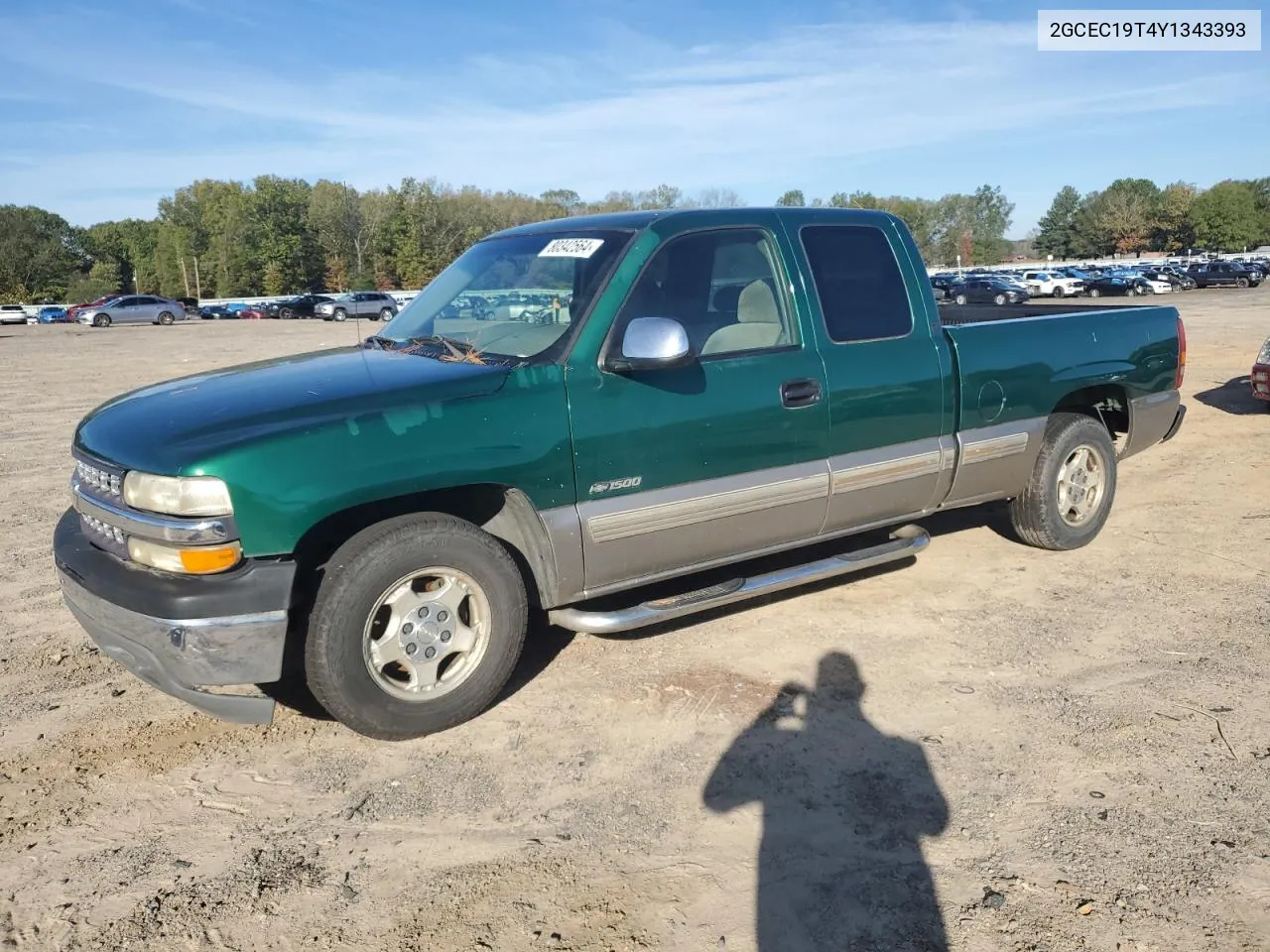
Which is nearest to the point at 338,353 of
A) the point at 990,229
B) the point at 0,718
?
the point at 0,718

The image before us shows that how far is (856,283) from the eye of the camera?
474 cm

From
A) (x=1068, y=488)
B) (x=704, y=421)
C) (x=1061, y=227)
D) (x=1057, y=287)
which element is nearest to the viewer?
(x=704, y=421)

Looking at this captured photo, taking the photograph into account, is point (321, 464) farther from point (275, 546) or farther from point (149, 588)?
point (149, 588)

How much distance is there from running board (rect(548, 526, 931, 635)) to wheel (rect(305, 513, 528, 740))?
256 mm

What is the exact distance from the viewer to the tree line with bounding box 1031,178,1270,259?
108m

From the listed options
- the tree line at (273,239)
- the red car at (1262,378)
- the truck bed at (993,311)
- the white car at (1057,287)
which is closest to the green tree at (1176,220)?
the tree line at (273,239)

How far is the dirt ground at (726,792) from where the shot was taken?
2.72 m

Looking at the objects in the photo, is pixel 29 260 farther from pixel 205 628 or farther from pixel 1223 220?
pixel 1223 220

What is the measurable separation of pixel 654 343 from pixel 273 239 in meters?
99.0

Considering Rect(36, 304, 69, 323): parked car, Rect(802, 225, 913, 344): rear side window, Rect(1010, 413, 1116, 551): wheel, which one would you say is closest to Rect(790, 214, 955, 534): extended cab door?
Rect(802, 225, 913, 344): rear side window

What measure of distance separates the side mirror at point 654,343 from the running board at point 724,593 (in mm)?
995

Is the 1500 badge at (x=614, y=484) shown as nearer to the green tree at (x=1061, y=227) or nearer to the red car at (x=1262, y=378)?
the red car at (x=1262, y=378)

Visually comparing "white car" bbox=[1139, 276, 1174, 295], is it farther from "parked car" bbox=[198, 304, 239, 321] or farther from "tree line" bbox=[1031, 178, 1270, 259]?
"tree line" bbox=[1031, 178, 1270, 259]

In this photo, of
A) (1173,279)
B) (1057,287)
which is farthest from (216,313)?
(1173,279)
